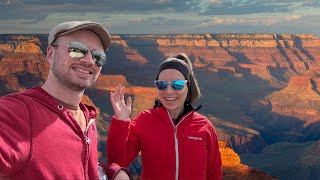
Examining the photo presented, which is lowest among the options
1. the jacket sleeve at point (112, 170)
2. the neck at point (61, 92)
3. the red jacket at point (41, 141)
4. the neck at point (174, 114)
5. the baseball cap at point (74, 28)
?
the jacket sleeve at point (112, 170)

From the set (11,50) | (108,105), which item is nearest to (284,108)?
(108,105)

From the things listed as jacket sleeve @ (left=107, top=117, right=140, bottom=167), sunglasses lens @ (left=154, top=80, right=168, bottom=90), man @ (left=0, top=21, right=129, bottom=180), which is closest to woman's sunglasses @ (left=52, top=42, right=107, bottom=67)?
man @ (left=0, top=21, right=129, bottom=180)

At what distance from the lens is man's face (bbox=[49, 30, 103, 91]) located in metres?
3.48

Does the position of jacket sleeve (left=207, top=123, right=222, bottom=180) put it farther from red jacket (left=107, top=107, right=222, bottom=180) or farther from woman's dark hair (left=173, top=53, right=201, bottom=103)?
woman's dark hair (left=173, top=53, right=201, bottom=103)

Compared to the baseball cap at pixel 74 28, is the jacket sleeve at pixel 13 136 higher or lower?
lower

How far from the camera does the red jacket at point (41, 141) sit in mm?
2992

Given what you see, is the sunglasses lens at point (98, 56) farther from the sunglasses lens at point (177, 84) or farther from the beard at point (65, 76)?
the sunglasses lens at point (177, 84)

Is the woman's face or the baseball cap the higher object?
the baseball cap

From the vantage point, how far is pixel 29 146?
3.09 meters

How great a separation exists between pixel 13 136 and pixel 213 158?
107 inches

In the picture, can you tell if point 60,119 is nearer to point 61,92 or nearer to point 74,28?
point 61,92

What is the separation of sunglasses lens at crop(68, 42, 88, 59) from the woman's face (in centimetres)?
153

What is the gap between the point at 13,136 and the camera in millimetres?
2996

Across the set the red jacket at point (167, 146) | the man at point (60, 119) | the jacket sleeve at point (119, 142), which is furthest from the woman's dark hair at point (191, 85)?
the man at point (60, 119)
